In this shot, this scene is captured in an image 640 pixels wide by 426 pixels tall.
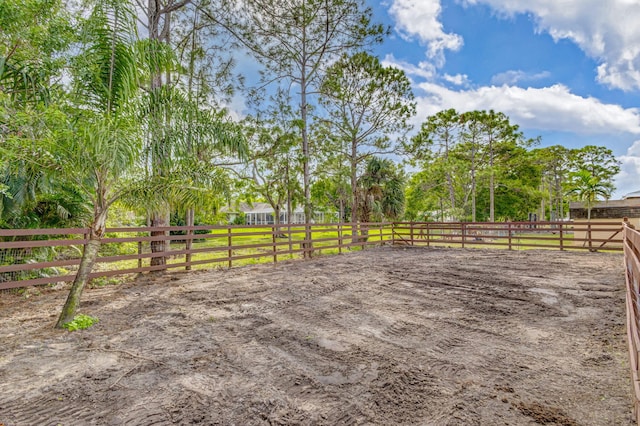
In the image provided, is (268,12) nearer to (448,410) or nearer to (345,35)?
(345,35)

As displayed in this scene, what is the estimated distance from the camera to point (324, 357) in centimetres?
277

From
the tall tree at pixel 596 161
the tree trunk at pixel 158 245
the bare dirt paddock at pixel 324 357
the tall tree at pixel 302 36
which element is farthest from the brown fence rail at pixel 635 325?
the tall tree at pixel 596 161

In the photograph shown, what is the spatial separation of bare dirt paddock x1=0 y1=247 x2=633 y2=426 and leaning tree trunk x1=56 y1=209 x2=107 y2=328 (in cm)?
26

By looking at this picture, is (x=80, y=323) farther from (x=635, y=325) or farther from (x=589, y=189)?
(x=589, y=189)

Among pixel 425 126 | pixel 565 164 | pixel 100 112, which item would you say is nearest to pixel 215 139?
pixel 100 112

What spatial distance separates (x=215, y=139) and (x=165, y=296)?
2.91 meters

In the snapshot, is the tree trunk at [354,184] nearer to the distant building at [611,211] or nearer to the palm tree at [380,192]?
the palm tree at [380,192]

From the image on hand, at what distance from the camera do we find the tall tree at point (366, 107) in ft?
44.9

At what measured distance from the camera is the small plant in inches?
139

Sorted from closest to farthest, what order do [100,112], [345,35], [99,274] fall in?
[100,112]
[99,274]
[345,35]

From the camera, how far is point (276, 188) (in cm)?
1259

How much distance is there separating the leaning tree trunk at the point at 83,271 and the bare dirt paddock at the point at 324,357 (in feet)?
0.87

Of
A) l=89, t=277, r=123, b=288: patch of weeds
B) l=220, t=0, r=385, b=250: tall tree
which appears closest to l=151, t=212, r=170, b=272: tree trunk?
l=89, t=277, r=123, b=288: patch of weeds

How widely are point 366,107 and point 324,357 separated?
43.4ft
